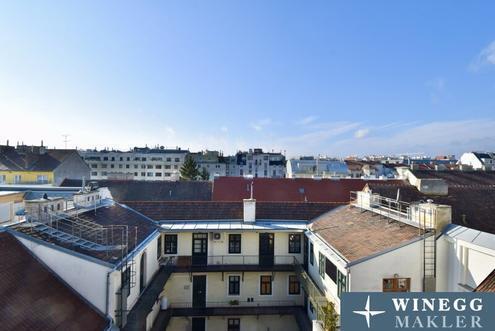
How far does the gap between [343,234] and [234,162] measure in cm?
7194

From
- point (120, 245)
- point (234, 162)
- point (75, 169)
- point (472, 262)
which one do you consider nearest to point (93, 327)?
point (120, 245)

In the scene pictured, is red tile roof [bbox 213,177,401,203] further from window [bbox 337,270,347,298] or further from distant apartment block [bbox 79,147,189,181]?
distant apartment block [bbox 79,147,189,181]

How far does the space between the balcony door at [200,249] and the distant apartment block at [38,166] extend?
36173 millimetres

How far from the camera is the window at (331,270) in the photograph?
1286 centimetres

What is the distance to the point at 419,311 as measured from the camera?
280 inches

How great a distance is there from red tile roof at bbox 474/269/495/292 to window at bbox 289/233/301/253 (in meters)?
10.5

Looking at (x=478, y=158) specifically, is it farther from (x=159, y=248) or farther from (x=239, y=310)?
(x=159, y=248)

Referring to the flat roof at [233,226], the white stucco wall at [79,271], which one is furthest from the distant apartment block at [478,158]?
the white stucco wall at [79,271]

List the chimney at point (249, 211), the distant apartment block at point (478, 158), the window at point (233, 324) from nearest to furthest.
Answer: the window at point (233, 324)
the chimney at point (249, 211)
the distant apartment block at point (478, 158)

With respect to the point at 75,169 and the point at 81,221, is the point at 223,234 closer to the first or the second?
the point at 81,221

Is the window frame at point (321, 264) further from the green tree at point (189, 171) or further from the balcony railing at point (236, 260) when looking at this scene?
the green tree at point (189, 171)

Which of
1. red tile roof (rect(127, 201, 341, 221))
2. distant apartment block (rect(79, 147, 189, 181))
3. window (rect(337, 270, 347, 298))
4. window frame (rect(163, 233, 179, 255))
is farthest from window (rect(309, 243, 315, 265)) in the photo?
distant apartment block (rect(79, 147, 189, 181))

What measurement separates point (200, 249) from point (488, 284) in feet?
43.8

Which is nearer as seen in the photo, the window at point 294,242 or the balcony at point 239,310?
the balcony at point 239,310
